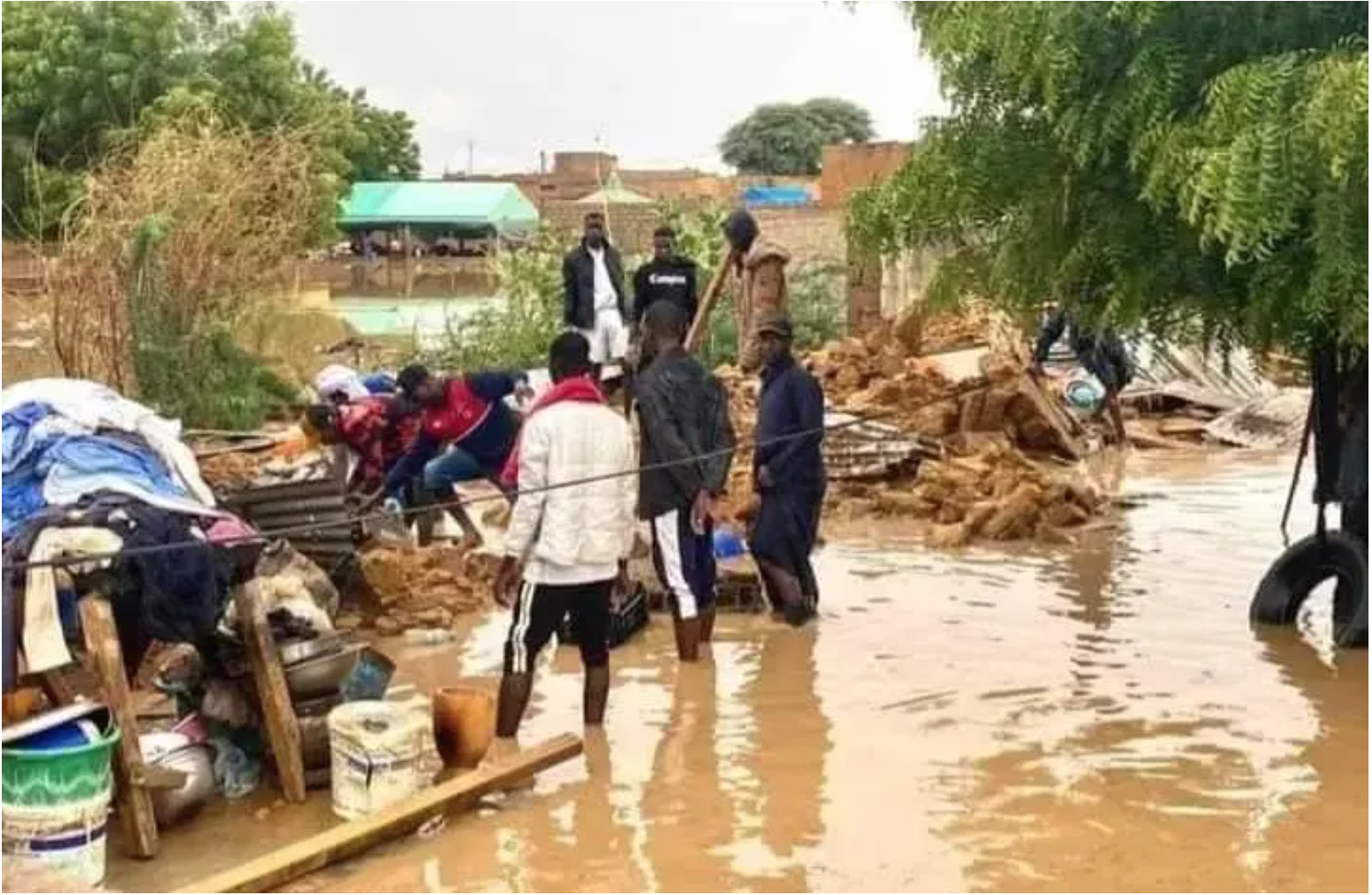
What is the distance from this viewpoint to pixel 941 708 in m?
8.00

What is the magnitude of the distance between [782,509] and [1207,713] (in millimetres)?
2624

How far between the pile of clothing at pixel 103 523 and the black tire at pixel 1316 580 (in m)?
5.29

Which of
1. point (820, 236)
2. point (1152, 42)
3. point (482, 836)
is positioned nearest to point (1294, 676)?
point (1152, 42)

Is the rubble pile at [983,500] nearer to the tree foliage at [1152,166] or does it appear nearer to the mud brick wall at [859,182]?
the tree foliage at [1152,166]

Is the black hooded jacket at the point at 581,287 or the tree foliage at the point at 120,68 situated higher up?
the tree foliage at the point at 120,68

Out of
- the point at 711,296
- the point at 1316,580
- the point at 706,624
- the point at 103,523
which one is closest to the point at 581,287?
the point at 711,296

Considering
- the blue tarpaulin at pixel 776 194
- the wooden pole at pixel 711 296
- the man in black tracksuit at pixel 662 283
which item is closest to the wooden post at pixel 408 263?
the blue tarpaulin at pixel 776 194

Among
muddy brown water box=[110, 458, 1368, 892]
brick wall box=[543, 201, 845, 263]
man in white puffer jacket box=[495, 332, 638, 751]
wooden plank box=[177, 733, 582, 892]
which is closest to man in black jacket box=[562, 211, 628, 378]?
muddy brown water box=[110, 458, 1368, 892]

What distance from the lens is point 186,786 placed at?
6492 mm

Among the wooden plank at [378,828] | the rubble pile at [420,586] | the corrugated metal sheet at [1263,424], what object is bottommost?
the wooden plank at [378,828]

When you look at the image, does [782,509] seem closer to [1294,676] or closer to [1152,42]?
[1294,676]

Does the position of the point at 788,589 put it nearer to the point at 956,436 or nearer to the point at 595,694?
the point at 595,694

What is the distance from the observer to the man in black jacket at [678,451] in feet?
28.2

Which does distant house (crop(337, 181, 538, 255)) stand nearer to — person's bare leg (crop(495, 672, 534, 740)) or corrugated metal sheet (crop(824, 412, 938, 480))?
corrugated metal sheet (crop(824, 412, 938, 480))
